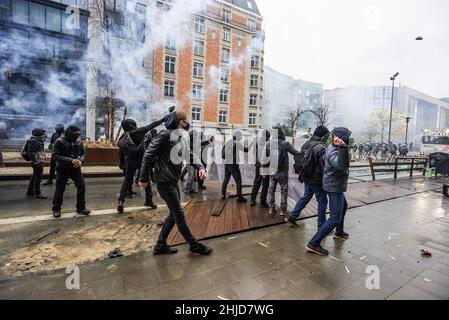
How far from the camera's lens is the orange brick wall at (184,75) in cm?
2928

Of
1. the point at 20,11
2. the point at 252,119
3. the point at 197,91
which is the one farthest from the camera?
the point at 252,119

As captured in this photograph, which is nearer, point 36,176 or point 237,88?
point 36,176

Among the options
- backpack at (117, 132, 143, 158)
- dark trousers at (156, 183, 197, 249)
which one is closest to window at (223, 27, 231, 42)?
backpack at (117, 132, 143, 158)

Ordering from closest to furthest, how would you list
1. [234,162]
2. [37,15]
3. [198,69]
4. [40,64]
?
[234,162], [40,64], [37,15], [198,69]

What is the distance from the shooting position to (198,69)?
30859mm

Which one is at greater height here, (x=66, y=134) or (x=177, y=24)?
(x=177, y=24)

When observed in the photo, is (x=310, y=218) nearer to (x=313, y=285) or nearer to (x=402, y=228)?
(x=402, y=228)

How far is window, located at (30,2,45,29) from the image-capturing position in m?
20.2

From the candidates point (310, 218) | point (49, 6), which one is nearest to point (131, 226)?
point (310, 218)

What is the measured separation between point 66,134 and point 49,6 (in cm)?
2428

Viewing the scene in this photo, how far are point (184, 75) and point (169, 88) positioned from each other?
8.41 feet

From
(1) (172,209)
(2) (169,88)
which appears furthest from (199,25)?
(1) (172,209)

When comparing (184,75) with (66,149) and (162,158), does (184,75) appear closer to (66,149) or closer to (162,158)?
(66,149)

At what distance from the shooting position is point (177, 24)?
86.3 feet
